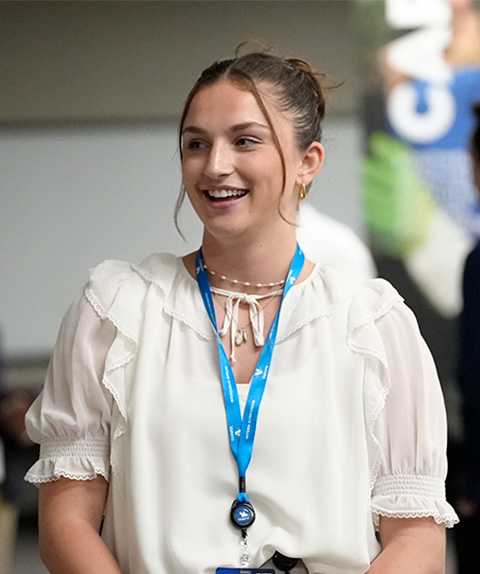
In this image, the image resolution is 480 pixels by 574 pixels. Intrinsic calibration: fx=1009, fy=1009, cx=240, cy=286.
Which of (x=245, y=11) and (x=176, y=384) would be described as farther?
(x=245, y=11)

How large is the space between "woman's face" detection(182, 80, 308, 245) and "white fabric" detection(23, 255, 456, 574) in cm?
21

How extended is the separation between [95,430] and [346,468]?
20.0 inches

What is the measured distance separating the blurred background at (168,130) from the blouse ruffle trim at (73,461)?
10.2 ft

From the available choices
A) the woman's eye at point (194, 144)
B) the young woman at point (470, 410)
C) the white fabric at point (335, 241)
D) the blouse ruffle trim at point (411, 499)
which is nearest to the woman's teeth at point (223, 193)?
the woman's eye at point (194, 144)

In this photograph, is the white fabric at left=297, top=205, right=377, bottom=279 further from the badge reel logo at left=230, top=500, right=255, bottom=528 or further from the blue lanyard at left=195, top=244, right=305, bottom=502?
the badge reel logo at left=230, top=500, right=255, bottom=528

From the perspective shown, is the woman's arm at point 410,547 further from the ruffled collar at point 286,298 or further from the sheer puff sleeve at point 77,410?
the sheer puff sleeve at point 77,410

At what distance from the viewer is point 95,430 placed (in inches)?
79.8

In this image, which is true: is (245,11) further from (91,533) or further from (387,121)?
(91,533)

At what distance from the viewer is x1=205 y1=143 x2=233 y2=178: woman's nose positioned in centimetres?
198

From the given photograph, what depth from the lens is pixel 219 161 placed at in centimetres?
199

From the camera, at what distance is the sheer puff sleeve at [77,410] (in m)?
2.01

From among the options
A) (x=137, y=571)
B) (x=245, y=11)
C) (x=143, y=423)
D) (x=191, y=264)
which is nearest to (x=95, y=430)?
(x=143, y=423)

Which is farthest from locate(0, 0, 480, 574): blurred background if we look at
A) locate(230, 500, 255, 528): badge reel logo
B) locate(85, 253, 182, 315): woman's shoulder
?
locate(230, 500, 255, 528): badge reel logo

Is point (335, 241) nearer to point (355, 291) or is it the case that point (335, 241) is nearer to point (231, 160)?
point (355, 291)
